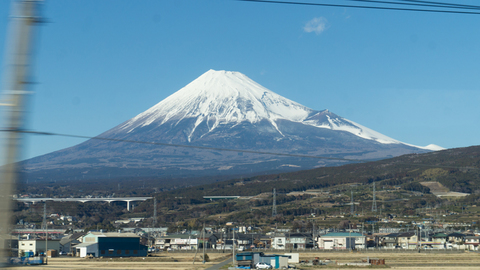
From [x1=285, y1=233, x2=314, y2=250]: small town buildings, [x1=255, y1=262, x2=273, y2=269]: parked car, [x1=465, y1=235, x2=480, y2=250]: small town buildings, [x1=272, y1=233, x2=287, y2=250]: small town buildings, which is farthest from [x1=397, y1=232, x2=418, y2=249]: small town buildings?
[x1=255, y1=262, x2=273, y2=269]: parked car

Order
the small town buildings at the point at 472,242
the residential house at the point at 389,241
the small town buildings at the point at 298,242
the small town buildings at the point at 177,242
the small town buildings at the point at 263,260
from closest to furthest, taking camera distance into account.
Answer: the small town buildings at the point at 263,260, the small town buildings at the point at 472,242, the small town buildings at the point at 298,242, the small town buildings at the point at 177,242, the residential house at the point at 389,241

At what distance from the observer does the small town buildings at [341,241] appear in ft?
192

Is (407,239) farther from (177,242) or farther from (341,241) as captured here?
(177,242)

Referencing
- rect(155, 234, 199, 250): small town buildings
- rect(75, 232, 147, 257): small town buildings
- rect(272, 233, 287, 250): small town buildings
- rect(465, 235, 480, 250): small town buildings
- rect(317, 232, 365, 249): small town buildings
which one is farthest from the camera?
rect(155, 234, 199, 250): small town buildings

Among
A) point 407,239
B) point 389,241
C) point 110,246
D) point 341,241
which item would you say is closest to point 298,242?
point 341,241

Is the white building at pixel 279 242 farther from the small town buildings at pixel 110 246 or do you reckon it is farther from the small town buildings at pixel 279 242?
the small town buildings at pixel 110 246

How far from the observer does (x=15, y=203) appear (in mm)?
5000

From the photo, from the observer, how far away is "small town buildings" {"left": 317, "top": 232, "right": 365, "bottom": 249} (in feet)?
192

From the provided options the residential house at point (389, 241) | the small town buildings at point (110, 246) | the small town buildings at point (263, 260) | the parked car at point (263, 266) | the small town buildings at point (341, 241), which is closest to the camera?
the parked car at point (263, 266)

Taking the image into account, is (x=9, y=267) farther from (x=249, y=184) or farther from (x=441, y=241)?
(x=249, y=184)

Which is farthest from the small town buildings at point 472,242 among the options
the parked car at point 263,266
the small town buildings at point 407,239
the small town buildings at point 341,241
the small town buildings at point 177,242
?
the parked car at point 263,266

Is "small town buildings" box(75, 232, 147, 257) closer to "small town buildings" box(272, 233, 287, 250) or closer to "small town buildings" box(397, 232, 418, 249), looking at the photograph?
"small town buildings" box(272, 233, 287, 250)

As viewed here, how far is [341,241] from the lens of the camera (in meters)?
58.8

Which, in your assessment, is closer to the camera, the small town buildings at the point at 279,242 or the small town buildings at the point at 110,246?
the small town buildings at the point at 110,246
